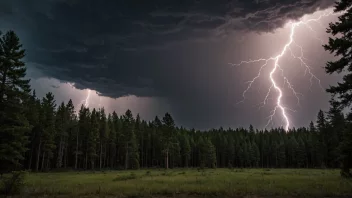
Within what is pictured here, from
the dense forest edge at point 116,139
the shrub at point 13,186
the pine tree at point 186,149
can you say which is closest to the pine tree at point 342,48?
the dense forest edge at point 116,139

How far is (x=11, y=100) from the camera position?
2669 centimetres

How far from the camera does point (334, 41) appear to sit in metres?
16.9

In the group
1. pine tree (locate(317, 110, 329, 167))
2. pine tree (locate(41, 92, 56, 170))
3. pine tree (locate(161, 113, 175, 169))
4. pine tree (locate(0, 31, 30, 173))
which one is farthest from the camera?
pine tree (locate(317, 110, 329, 167))

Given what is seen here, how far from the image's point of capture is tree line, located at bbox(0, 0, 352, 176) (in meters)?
26.9

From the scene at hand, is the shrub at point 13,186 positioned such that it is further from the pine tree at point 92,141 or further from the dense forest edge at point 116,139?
the pine tree at point 92,141

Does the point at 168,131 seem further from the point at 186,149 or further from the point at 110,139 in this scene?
the point at 186,149

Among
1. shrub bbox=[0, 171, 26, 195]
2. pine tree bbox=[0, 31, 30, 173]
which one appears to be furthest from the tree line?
shrub bbox=[0, 171, 26, 195]

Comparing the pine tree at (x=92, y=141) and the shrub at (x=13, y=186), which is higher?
the pine tree at (x=92, y=141)

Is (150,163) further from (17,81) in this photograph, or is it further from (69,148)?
(17,81)

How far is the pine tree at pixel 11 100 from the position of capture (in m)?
26.5

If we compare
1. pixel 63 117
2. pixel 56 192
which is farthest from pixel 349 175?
pixel 63 117

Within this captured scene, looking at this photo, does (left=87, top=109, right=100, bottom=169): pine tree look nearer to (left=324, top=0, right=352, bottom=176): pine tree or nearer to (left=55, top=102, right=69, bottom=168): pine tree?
(left=55, top=102, right=69, bottom=168): pine tree

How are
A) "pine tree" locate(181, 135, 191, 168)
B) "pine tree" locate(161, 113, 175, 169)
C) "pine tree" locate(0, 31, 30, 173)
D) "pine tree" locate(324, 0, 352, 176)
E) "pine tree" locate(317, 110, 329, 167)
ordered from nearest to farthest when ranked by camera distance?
"pine tree" locate(324, 0, 352, 176), "pine tree" locate(0, 31, 30, 173), "pine tree" locate(161, 113, 175, 169), "pine tree" locate(317, 110, 329, 167), "pine tree" locate(181, 135, 191, 168)

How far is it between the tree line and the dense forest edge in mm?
68
